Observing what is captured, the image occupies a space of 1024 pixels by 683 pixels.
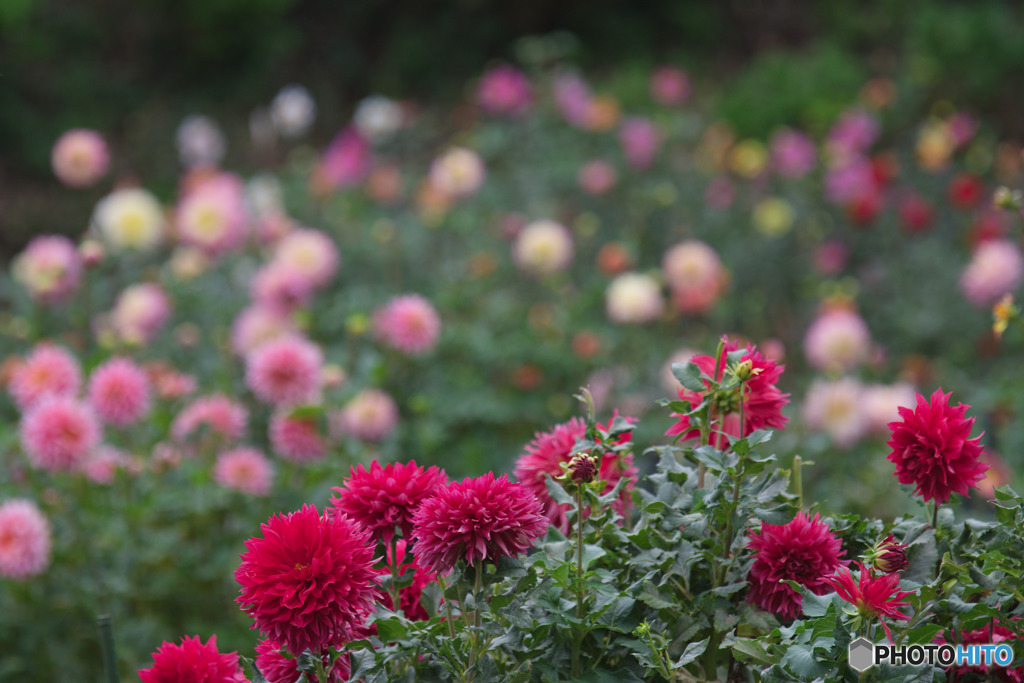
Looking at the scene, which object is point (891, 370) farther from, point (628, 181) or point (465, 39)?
point (465, 39)

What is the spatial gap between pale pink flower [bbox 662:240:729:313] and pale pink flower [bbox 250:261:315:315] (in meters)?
1.20

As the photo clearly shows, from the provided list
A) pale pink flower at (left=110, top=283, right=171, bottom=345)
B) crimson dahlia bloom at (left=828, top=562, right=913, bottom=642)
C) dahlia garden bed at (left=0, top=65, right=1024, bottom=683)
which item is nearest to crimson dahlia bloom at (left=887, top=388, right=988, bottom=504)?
dahlia garden bed at (left=0, top=65, right=1024, bottom=683)

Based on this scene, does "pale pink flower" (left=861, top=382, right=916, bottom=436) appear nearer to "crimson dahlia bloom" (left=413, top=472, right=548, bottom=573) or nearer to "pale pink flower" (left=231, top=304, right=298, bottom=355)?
"pale pink flower" (left=231, top=304, right=298, bottom=355)

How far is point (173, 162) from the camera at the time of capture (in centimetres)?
628

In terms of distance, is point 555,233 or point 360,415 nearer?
point 360,415

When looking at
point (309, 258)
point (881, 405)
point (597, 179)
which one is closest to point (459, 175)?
point (597, 179)

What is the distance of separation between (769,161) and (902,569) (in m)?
3.57

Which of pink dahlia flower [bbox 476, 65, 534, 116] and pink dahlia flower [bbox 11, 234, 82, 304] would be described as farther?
pink dahlia flower [bbox 476, 65, 534, 116]

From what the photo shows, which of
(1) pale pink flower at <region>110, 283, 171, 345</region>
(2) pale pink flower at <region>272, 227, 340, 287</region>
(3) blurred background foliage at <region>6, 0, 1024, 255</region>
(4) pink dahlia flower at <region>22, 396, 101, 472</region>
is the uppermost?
(3) blurred background foliage at <region>6, 0, 1024, 255</region>

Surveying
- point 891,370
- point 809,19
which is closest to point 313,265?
point 891,370

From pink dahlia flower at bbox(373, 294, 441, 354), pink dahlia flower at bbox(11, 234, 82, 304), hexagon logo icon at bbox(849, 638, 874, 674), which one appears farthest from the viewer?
pink dahlia flower at bbox(11, 234, 82, 304)

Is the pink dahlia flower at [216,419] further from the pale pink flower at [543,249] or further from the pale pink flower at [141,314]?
the pale pink flower at [543,249]

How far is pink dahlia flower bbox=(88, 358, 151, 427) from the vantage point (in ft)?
6.39

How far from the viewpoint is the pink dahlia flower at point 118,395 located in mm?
1947
